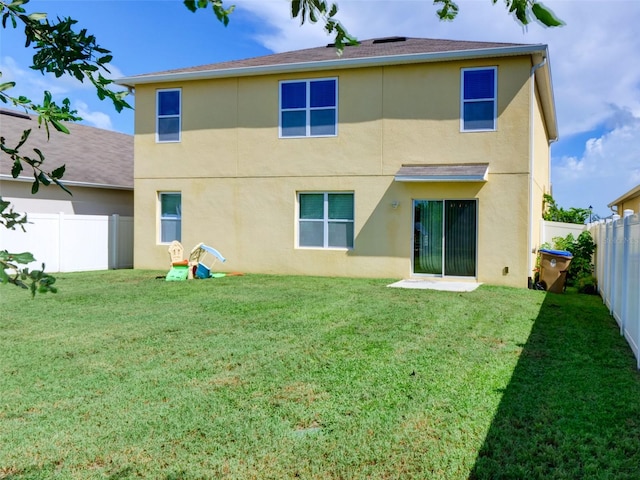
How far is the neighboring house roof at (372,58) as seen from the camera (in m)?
13.2

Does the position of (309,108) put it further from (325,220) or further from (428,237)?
(428,237)

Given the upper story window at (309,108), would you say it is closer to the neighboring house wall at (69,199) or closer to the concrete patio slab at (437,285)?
the concrete patio slab at (437,285)

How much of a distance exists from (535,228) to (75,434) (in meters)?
13.7

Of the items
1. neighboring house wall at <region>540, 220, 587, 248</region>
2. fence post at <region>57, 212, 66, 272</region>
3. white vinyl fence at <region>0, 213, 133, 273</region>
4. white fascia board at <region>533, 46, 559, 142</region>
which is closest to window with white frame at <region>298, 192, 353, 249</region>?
white fascia board at <region>533, 46, 559, 142</region>

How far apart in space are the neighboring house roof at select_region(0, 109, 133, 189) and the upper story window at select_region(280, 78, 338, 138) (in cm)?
746

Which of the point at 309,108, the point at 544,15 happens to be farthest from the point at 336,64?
the point at 544,15

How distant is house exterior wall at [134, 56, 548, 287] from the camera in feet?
44.4

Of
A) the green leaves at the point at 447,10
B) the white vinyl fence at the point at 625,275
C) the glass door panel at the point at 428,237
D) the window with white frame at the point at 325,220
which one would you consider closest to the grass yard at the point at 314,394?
the white vinyl fence at the point at 625,275

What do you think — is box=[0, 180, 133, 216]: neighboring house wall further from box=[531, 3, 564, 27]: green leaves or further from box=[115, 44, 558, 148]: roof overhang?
box=[531, 3, 564, 27]: green leaves

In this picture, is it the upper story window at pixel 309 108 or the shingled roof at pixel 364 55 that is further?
the upper story window at pixel 309 108

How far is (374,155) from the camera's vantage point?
14.6 m

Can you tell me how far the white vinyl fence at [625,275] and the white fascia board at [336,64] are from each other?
506cm

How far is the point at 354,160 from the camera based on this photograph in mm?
14742

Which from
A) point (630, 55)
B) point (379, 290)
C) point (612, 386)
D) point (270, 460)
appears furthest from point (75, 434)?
point (630, 55)
